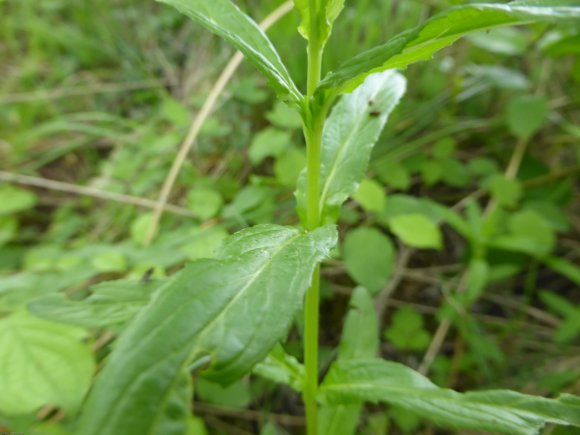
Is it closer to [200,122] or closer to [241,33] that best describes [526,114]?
[200,122]

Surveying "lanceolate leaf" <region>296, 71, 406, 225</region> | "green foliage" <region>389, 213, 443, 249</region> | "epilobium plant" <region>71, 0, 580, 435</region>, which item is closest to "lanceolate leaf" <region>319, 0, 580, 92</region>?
"epilobium plant" <region>71, 0, 580, 435</region>

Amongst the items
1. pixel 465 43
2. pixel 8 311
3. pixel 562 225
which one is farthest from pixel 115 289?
pixel 465 43

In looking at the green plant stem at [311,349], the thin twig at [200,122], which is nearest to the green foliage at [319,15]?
the green plant stem at [311,349]

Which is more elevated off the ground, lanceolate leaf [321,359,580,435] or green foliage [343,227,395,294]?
green foliage [343,227,395,294]

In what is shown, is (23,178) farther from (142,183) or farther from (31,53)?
(31,53)

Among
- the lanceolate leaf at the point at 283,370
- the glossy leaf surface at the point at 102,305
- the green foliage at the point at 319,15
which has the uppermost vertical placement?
the green foliage at the point at 319,15

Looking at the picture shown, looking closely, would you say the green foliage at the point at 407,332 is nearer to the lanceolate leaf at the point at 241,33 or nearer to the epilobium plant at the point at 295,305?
the epilobium plant at the point at 295,305

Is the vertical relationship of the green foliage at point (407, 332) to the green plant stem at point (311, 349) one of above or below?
below

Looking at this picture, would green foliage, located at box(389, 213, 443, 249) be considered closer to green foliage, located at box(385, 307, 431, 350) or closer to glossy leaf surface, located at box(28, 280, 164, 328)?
green foliage, located at box(385, 307, 431, 350)
